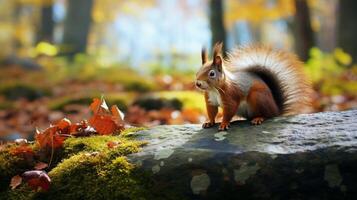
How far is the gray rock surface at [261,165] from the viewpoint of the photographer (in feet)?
8.00

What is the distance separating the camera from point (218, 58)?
2.95 meters

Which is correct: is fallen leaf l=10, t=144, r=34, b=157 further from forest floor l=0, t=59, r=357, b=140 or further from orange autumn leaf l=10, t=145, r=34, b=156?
forest floor l=0, t=59, r=357, b=140

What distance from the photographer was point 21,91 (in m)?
9.45

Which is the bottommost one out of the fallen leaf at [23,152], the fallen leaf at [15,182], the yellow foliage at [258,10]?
the fallen leaf at [15,182]

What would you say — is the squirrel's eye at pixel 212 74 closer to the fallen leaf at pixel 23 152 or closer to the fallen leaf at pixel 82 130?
the fallen leaf at pixel 82 130

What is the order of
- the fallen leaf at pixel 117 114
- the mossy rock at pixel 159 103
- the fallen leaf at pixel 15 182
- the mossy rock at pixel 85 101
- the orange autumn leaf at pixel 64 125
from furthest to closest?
the mossy rock at pixel 85 101, the mossy rock at pixel 159 103, the fallen leaf at pixel 117 114, the orange autumn leaf at pixel 64 125, the fallen leaf at pixel 15 182

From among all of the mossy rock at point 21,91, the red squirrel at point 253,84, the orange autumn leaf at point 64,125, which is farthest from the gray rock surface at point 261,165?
the mossy rock at point 21,91

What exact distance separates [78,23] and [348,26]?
24.7ft

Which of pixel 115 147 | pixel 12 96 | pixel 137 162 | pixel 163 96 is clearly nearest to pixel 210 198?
pixel 137 162

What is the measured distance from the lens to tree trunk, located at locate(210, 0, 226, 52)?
35.4 ft

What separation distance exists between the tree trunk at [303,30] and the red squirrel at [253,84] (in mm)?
8217

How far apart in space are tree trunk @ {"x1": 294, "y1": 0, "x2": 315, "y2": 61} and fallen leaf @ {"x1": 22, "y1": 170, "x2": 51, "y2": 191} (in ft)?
31.3

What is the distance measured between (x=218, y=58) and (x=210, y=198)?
878mm

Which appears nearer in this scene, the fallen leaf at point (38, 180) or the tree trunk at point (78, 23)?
the fallen leaf at point (38, 180)
